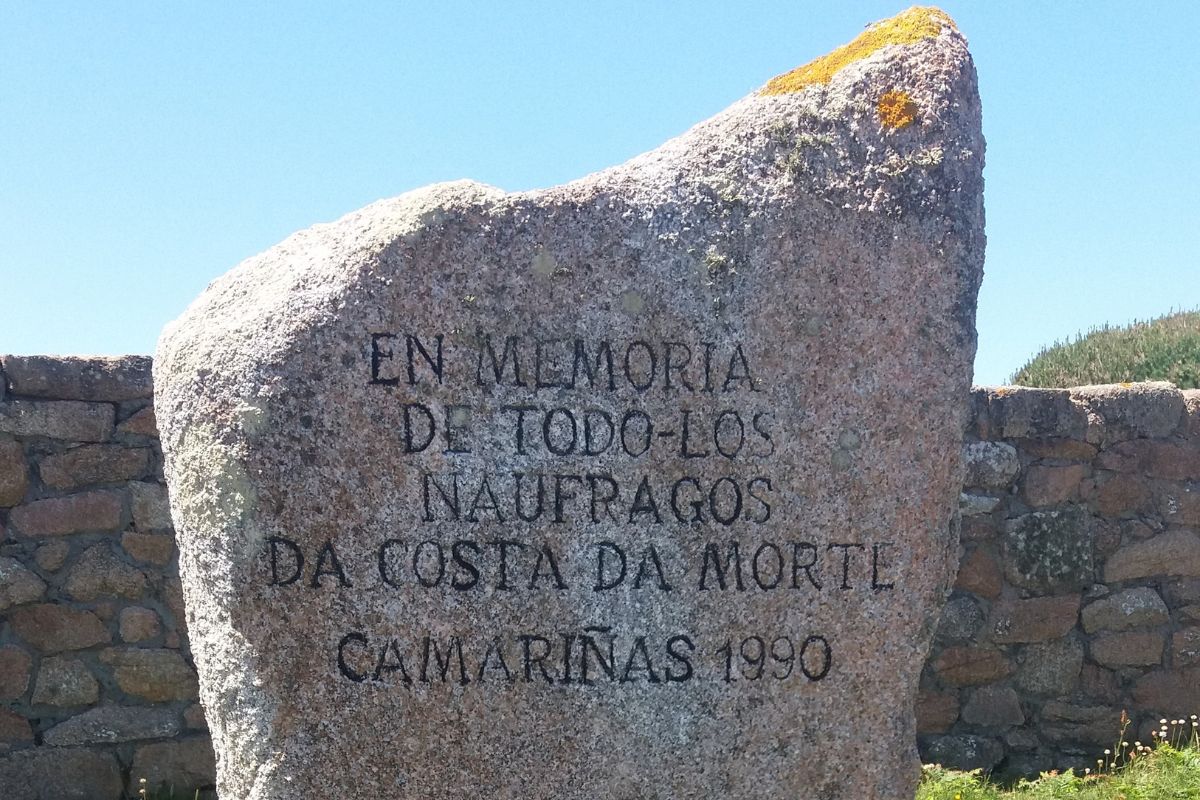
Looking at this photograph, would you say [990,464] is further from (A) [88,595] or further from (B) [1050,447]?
(A) [88,595]

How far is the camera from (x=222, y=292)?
7.59ft

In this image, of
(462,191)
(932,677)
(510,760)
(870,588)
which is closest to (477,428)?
(462,191)

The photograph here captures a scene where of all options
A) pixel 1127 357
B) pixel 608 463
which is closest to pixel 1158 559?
pixel 608 463

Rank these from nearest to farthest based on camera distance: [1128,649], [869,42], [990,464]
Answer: [869,42], [990,464], [1128,649]

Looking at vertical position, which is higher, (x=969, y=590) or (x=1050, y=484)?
(x=1050, y=484)

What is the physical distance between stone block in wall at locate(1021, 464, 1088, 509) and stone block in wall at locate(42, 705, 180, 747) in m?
3.37

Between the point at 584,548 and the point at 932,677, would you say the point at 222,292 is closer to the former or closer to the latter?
the point at 584,548

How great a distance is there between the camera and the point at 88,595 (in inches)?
161

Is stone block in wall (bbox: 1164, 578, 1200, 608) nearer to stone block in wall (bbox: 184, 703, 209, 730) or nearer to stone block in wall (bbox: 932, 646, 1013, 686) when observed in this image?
stone block in wall (bbox: 932, 646, 1013, 686)

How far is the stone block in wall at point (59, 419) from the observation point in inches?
158

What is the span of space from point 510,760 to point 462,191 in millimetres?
1127

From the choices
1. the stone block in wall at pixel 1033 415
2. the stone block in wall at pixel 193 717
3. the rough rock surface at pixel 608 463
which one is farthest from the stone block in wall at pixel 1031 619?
the stone block in wall at pixel 193 717

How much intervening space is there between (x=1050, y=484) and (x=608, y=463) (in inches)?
113

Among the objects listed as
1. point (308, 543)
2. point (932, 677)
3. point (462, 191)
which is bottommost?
point (932, 677)
